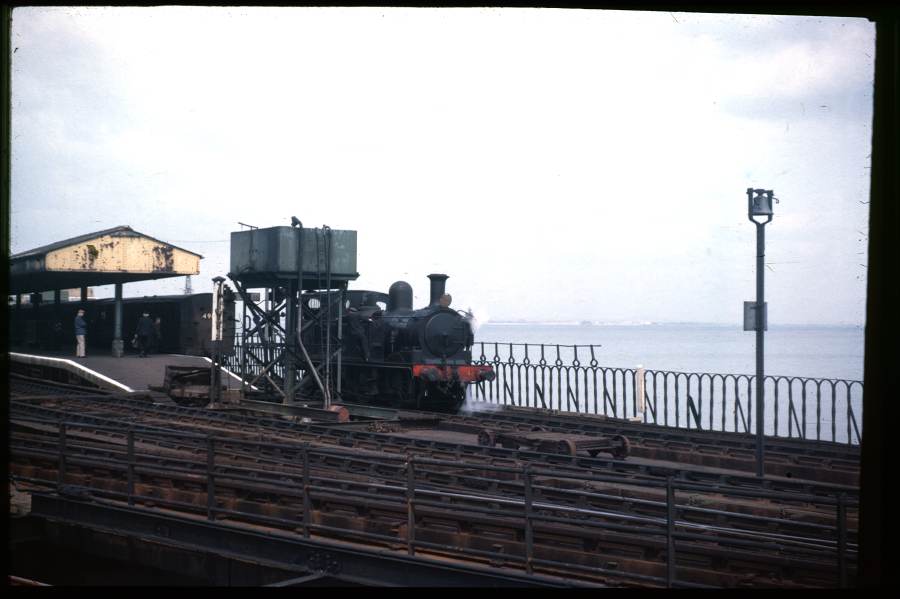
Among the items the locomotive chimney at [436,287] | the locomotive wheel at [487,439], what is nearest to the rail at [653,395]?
the locomotive chimney at [436,287]

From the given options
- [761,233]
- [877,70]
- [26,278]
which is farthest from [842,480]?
[26,278]

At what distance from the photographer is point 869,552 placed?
5.17 meters

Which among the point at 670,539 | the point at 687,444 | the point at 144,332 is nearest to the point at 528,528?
the point at 670,539

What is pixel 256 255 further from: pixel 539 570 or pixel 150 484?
pixel 539 570

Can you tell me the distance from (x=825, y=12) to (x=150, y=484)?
840 cm

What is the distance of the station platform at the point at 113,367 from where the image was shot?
21.8 m

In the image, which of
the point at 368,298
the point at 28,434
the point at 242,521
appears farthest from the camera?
the point at 368,298

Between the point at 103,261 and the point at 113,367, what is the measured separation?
11.4 feet

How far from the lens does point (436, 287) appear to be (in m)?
21.6

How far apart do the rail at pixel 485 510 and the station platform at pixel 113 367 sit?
1106cm

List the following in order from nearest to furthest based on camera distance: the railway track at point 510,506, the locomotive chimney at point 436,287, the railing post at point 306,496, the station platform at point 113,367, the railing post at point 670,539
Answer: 1. the railing post at point 670,539
2. the railway track at point 510,506
3. the railing post at point 306,496
4. the locomotive chimney at point 436,287
5. the station platform at point 113,367

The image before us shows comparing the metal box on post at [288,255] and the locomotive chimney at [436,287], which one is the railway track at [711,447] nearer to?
the metal box on post at [288,255]

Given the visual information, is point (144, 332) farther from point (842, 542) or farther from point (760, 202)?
point (842, 542)

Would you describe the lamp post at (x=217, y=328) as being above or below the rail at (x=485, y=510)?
above
